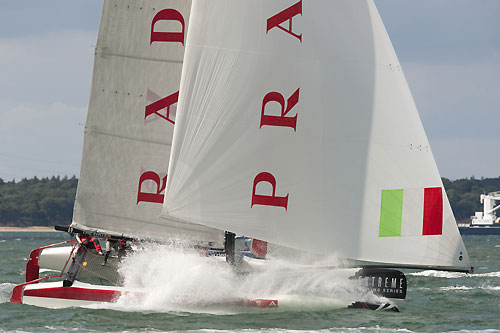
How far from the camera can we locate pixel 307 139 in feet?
50.6

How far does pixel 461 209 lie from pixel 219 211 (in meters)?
143

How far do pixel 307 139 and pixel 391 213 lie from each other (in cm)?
194

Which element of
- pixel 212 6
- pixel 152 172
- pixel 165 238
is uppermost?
pixel 212 6

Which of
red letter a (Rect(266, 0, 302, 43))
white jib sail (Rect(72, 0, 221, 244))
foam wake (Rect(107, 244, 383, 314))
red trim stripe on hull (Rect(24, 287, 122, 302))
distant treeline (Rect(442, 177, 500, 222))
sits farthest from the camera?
distant treeline (Rect(442, 177, 500, 222))

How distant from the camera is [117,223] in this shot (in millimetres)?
17266

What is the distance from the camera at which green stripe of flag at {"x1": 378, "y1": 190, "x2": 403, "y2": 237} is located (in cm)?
1517

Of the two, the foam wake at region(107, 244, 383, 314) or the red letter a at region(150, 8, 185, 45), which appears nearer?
the foam wake at region(107, 244, 383, 314)

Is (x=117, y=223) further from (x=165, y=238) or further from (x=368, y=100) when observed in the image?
(x=368, y=100)

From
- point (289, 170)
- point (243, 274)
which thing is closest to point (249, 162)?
point (289, 170)

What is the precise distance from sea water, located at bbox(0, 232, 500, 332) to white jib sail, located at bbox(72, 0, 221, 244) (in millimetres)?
924

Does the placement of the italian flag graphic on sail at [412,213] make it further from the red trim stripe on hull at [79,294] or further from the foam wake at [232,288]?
the red trim stripe on hull at [79,294]

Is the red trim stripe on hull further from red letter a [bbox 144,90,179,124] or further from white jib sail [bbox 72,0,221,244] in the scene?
red letter a [bbox 144,90,179,124]

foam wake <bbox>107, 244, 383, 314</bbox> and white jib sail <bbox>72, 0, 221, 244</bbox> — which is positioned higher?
white jib sail <bbox>72, 0, 221, 244</bbox>

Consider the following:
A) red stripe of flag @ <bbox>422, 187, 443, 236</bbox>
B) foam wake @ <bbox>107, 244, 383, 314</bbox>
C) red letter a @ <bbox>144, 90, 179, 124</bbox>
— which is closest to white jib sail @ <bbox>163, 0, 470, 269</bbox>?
red stripe of flag @ <bbox>422, 187, 443, 236</bbox>
